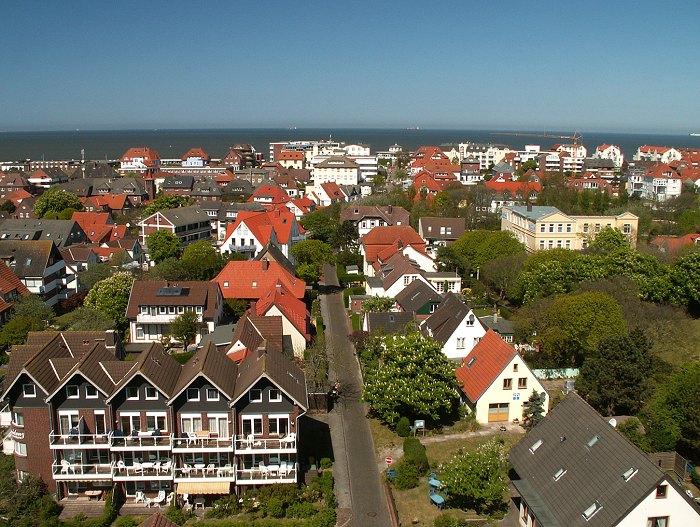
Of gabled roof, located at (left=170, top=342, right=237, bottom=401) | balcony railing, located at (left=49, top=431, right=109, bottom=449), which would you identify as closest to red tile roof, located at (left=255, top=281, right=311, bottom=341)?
gabled roof, located at (left=170, top=342, right=237, bottom=401)

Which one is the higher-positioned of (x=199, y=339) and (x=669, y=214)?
(x=669, y=214)

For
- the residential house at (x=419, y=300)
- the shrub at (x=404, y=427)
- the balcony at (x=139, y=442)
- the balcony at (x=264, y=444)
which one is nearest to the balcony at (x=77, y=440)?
the balcony at (x=139, y=442)

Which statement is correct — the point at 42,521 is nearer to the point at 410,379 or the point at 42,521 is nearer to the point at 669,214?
the point at 410,379

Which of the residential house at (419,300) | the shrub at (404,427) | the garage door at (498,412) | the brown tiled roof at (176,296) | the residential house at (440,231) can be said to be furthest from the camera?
the residential house at (440,231)

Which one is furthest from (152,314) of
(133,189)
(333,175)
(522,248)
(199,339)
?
(333,175)

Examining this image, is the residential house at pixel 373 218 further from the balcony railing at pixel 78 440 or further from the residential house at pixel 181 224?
the balcony railing at pixel 78 440
